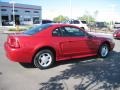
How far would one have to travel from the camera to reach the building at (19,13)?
65537 mm

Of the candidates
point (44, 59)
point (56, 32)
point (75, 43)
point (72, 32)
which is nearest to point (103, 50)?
point (75, 43)

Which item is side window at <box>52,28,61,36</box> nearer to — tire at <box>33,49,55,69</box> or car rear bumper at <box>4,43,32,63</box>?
tire at <box>33,49,55,69</box>

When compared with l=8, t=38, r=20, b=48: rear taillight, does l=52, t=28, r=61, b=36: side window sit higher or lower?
higher

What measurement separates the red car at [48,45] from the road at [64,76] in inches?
14.7

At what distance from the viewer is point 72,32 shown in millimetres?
8141

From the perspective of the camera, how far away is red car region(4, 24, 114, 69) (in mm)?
6914

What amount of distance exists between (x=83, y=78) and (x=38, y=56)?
69.6 inches

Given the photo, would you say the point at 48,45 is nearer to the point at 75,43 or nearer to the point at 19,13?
the point at 75,43

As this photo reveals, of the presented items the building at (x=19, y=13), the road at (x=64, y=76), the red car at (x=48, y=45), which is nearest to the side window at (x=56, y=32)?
the red car at (x=48, y=45)

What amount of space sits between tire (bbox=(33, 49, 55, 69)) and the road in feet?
0.64

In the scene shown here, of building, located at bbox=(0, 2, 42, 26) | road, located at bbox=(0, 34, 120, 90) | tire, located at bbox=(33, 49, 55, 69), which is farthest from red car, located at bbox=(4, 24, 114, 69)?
building, located at bbox=(0, 2, 42, 26)

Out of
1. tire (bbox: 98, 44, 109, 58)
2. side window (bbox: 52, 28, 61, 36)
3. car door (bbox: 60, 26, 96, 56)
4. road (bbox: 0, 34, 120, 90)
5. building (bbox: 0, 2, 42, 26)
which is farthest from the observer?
building (bbox: 0, 2, 42, 26)

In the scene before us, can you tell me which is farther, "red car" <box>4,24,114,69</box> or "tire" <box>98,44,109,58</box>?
"tire" <box>98,44,109,58</box>

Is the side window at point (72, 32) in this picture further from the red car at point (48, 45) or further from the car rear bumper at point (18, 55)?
the car rear bumper at point (18, 55)
